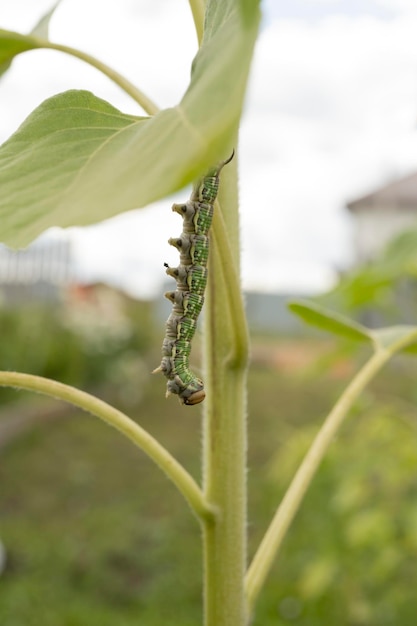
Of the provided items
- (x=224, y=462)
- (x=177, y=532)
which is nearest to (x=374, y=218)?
(x=177, y=532)

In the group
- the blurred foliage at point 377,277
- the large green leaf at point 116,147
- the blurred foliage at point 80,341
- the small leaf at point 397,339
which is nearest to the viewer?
the large green leaf at point 116,147

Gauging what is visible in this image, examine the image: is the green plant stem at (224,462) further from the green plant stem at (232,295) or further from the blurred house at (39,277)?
the blurred house at (39,277)

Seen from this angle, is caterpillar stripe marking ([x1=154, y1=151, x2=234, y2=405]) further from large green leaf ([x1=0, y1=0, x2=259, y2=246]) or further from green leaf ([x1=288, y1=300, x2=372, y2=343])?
green leaf ([x1=288, y1=300, x2=372, y2=343])

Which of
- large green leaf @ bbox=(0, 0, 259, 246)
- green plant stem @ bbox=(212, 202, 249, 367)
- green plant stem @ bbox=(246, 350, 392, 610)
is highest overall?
large green leaf @ bbox=(0, 0, 259, 246)

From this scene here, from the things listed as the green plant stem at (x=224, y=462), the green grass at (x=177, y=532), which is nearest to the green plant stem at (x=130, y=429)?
the green plant stem at (x=224, y=462)

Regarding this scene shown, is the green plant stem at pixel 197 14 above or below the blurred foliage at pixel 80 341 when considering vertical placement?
above

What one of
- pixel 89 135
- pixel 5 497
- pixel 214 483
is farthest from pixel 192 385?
pixel 5 497

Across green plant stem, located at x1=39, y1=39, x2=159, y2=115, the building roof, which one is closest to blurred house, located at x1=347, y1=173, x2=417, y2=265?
the building roof
